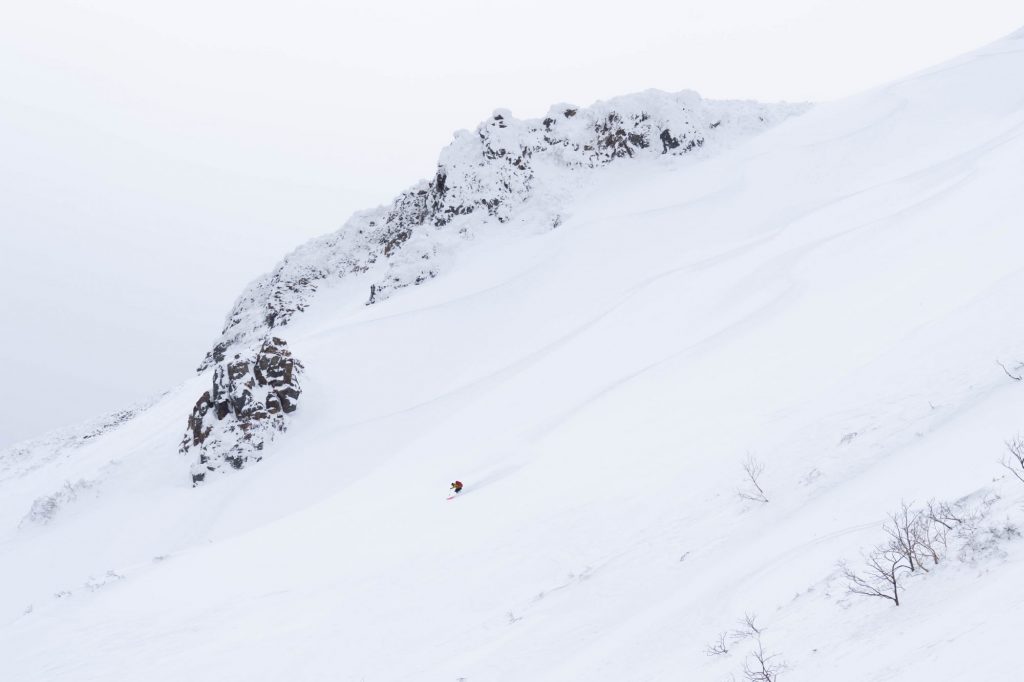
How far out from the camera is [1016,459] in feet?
19.9

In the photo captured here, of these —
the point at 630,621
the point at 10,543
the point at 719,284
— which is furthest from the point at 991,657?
the point at 10,543

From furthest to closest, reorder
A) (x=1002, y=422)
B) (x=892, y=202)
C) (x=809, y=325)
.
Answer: (x=892, y=202) → (x=809, y=325) → (x=1002, y=422)

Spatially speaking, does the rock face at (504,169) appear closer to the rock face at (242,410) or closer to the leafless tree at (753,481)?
the rock face at (242,410)

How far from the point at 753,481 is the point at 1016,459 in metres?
3.16

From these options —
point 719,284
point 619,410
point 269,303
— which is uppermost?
point 269,303

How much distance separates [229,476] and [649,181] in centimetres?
2690

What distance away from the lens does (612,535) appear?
31.5 ft

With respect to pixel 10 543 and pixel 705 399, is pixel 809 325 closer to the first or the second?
pixel 705 399

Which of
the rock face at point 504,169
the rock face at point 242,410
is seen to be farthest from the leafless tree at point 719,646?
the rock face at point 504,169

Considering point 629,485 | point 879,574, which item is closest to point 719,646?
point 879,574

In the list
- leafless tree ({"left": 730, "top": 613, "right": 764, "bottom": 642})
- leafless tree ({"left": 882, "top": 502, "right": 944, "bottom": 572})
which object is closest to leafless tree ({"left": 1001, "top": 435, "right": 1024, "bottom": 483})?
leafless tree ({"left": 882, "top": 502, "right": 944, "bottom": 572})

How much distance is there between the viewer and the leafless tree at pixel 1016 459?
5.72 metres

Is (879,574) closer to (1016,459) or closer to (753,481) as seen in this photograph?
(1016,459)

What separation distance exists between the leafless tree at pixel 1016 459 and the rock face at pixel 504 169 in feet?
105
